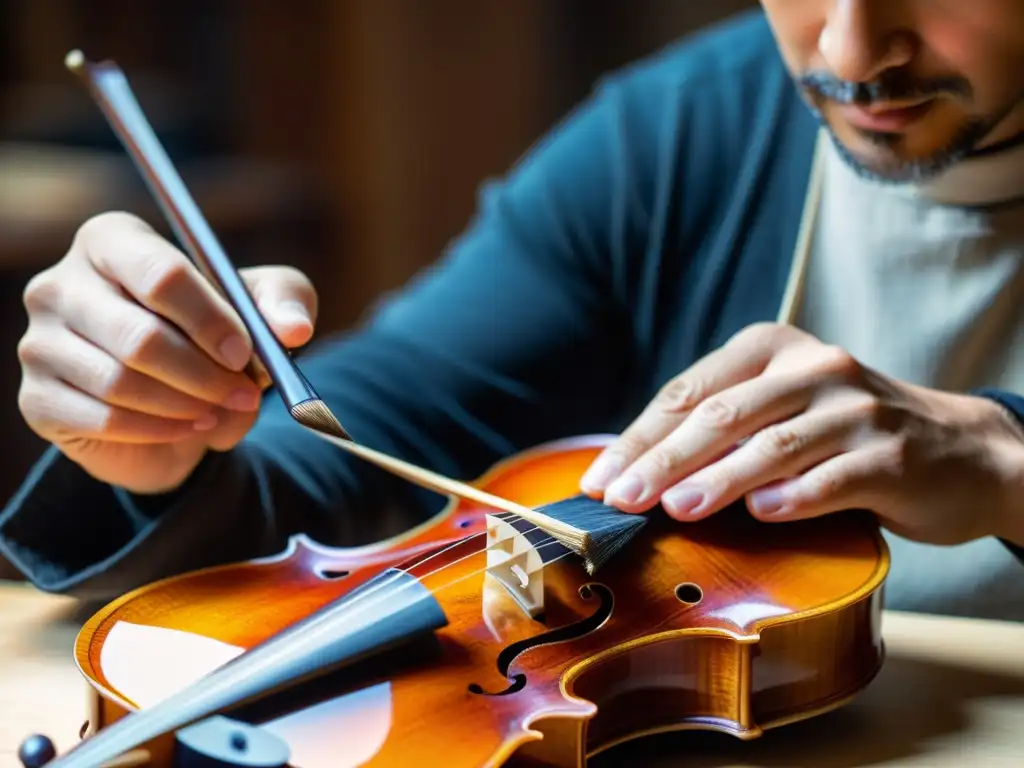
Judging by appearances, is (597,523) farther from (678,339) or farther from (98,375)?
(678,339)

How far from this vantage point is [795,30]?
0.71 metres

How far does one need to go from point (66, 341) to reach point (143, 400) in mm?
50

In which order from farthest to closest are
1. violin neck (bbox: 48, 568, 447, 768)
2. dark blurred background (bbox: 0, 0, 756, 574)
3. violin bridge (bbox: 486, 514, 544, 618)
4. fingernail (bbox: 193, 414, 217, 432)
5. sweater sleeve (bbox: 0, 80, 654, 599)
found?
dark blurred background (bbox: 0, 0, 756, 574) < sweater sleeve (bbox: 0, 80, 654, 599) < fingernail (bbox: 193, 414, 217, 432) < violin bridge (bbox: 486, 514, 544, 618) < violin neck (bbox: 48, 568, 447, 768)

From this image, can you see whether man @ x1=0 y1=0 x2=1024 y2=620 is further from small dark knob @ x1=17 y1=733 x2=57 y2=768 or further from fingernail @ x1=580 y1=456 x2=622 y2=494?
small dark knob @ x1=17 y1=733 x2=57 y2=768

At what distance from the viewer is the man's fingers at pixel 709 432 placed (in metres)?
0.55

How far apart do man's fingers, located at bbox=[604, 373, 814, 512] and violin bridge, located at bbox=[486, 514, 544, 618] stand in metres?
0.06

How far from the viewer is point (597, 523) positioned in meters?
0.53

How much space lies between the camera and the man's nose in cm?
65

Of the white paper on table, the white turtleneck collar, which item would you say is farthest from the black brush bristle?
the white turtleneck collar

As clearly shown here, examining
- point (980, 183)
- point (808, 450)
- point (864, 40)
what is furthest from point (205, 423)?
point (980, 183)

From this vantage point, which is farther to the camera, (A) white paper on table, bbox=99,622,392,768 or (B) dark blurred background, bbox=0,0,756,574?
(B) dark blurred background, bbox=0,0,756,574

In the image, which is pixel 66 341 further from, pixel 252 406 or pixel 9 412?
pixel 9 412

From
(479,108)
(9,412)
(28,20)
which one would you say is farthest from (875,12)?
(28,20)

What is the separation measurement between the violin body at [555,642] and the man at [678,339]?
30mm
